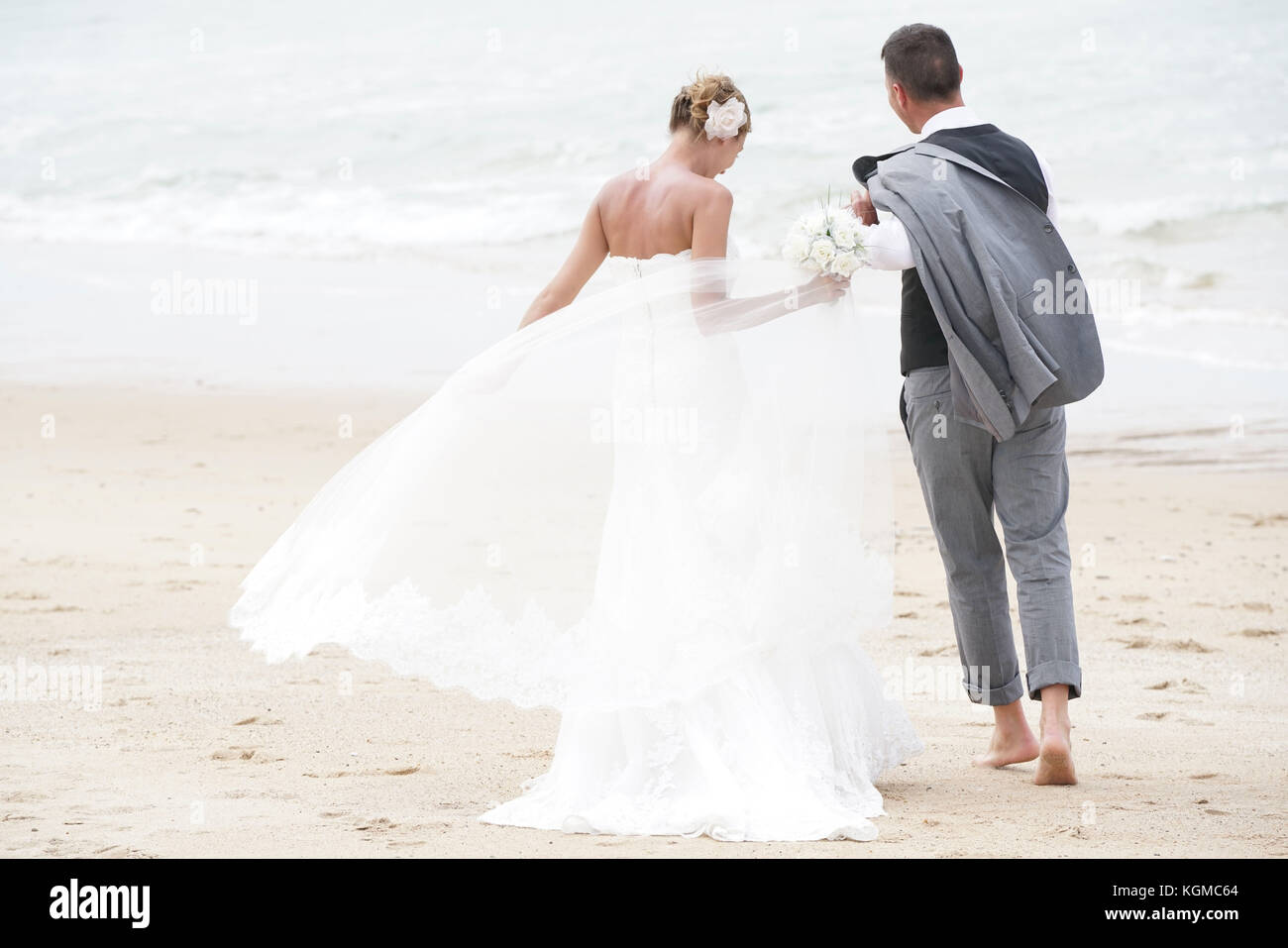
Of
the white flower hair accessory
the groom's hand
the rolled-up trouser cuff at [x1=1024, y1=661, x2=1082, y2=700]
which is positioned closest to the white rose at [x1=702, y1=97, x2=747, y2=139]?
the white flower hair accessory

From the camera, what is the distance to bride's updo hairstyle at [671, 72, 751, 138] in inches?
147

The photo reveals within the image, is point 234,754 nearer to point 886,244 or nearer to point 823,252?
point 823,252

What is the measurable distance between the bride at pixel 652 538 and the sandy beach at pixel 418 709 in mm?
267

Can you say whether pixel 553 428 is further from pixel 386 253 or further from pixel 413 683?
pixel 386 253

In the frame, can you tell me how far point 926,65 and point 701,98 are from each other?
748 mm

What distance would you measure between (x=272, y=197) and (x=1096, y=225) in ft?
39.9

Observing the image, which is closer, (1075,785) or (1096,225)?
(1075,785)

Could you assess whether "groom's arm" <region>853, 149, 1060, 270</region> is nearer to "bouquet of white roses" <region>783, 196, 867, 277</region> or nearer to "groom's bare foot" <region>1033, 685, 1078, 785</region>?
"bouquet of white roses" <region>783, 196, 867, 277</region>

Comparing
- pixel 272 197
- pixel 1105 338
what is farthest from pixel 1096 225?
pixel 272 197

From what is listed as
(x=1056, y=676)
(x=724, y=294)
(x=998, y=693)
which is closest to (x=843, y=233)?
(x=724, y=294)

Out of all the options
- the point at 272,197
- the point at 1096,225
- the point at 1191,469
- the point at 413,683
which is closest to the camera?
the point at 413,683

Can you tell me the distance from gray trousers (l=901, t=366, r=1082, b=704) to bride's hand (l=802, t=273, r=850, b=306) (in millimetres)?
373

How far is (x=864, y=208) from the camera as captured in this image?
392 centimetres

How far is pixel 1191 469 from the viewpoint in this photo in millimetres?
9977
